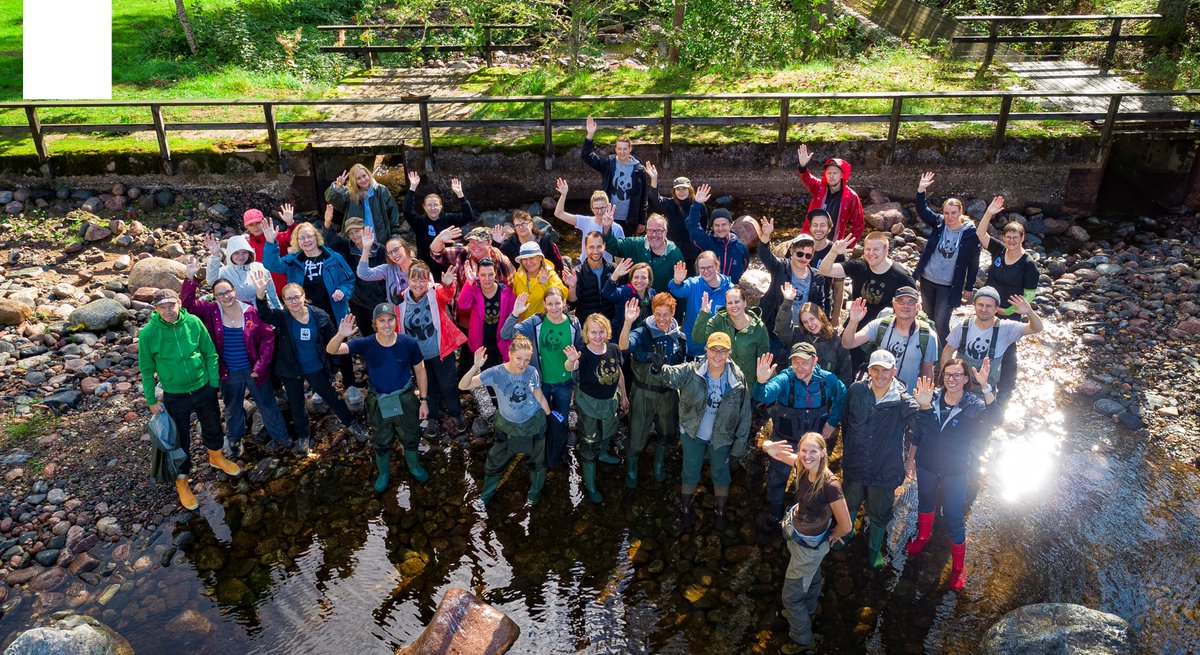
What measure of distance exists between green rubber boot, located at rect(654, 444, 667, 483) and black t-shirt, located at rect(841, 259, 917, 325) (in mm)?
2416

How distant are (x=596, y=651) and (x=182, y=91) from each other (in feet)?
54.1

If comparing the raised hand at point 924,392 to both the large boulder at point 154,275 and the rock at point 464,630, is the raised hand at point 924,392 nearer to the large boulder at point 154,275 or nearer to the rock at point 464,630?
the rock at point 464,630

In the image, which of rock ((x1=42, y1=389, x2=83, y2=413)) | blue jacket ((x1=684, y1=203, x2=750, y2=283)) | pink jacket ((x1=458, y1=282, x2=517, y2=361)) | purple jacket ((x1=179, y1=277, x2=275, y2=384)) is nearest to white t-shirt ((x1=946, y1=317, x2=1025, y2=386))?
blue jacket ((x1=684, y1=203, x2=750, y2=283))

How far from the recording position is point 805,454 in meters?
5.64

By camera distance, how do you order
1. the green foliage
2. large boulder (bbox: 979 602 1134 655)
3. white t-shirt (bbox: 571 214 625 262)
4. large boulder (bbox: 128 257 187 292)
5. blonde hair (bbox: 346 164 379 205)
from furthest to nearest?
the green foliage, large boulder (bbox: 128 257 187 292), blonde hair (bbox: 346 164 379 205), white t-shirt (bbox: 571 214 625 262), large boulder (bbox: 979 602 1134 655)

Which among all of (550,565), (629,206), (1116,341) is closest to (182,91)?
(629,206)

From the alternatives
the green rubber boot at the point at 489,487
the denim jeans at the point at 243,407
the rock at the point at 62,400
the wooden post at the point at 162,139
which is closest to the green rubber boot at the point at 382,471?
the green rubber boot at the point at 489,487

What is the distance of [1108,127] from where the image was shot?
44.0ft

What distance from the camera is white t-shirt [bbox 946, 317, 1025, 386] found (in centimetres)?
705

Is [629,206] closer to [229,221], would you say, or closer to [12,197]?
[229,221]

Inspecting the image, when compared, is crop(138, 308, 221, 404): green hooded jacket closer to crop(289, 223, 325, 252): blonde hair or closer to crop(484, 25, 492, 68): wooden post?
crop(289, 223, 325, 252): blonde hair

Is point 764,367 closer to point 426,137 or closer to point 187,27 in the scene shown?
point 426,137

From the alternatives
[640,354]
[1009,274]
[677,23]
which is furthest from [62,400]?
[677,23]

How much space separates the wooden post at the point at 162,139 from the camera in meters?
13.0
